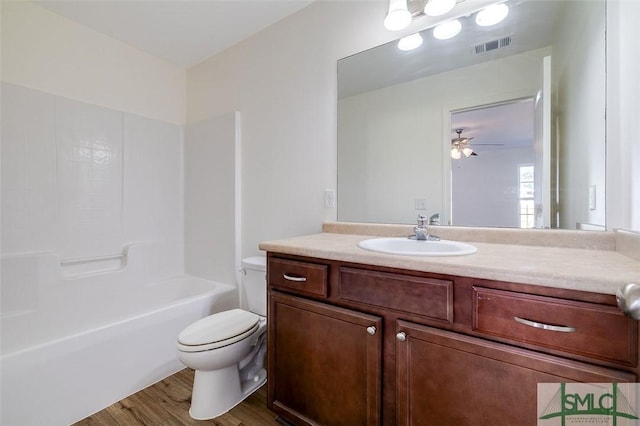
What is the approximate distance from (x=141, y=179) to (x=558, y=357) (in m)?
2.76

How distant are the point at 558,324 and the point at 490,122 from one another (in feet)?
3.14

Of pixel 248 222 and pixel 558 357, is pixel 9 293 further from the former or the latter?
pixel 558 357

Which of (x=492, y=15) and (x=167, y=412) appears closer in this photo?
(x=492, y=15)

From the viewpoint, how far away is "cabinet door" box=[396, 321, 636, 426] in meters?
0.69

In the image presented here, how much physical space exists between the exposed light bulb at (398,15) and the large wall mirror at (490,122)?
136mm

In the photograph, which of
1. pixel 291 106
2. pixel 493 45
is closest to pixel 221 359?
pixel 291 106

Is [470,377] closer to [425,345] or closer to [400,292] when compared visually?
[425,345]

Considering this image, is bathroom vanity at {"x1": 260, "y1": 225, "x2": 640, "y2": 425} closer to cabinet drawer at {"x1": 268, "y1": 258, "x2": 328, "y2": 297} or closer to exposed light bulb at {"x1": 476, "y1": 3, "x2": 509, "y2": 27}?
cabinet drawer at {"x1": 268, "y1": 258, "x2": 328, "y2": 297}

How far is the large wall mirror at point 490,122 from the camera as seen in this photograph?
1121mm

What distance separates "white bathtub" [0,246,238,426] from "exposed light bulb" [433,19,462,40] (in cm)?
217

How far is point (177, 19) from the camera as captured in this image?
6.27 ft

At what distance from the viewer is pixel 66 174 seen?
6.24ft

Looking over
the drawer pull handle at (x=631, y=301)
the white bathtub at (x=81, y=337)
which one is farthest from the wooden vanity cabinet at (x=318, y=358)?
the white bathtub at (x=81, y=337)

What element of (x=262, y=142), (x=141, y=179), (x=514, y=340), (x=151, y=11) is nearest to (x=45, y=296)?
(x=141, y=179)
